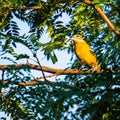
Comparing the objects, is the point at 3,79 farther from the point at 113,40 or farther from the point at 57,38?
the point at 113,40

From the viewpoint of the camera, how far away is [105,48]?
2.78 metres

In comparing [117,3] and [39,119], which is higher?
[117,3]

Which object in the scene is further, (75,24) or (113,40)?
(75,24)

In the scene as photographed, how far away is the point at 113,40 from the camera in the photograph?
283 cm

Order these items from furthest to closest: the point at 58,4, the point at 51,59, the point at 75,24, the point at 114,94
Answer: the point at 75,24, the point at 58,4, the point at 51,59, the point at 114,94

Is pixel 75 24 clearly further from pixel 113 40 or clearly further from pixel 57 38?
pixel 113 40

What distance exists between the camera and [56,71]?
138 inches

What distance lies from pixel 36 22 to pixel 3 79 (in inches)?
26.9

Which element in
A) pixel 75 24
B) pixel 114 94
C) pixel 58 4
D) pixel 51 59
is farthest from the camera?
pixel 75 24

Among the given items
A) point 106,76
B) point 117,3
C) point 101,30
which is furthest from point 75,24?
point 106,76

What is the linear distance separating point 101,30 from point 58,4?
459mm

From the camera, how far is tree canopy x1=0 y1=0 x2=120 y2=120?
2670 mm

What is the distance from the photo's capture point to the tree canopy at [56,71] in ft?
8.76

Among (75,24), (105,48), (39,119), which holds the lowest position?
(39,119)
